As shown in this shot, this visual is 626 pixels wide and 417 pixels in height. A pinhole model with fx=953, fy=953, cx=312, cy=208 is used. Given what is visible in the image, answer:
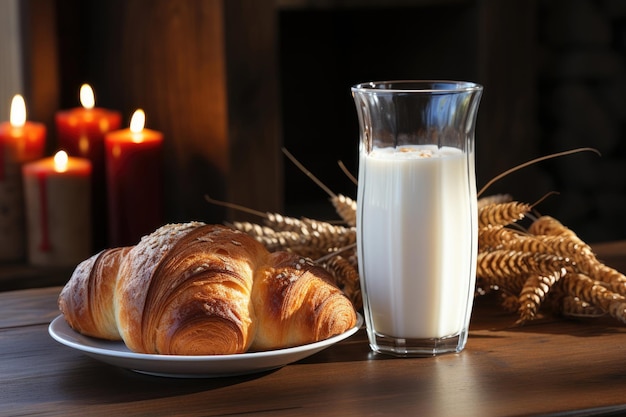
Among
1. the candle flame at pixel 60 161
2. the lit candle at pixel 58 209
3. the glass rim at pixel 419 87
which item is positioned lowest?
the lit candle at pixel 58 209

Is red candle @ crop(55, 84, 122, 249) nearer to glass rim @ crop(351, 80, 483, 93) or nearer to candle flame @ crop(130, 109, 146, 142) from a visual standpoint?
candle flame @ crop(130, 109, 146, 142)

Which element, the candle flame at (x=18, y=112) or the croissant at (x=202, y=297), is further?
the candle flame at (x=18, y=112)

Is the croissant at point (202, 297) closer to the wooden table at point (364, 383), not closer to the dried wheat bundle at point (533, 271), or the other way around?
the wooden table at point (364, 383)

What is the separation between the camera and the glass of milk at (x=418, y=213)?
2.59 feet

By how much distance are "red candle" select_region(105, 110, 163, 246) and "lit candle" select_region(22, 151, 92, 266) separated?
0.15 ft

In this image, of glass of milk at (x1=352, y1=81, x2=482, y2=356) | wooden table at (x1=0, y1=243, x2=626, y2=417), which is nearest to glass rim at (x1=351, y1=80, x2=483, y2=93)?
glass of milk at (x1=352, y1=81, x2=482, y2=356)

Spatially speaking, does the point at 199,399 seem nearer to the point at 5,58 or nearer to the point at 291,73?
the point at 5,58

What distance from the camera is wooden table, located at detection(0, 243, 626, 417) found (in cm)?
70

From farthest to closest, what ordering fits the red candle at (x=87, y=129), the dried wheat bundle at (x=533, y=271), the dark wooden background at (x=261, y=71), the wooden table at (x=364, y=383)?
the red candle at (x=87, y=129) → the dark wooden background at (x=261, y=71) → the dried wheat bundle at (x=533, y=271) → the wooden table at (x=364, y=383)

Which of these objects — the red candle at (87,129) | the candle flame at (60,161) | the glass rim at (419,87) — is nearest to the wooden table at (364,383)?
the glass rim at (419,87)

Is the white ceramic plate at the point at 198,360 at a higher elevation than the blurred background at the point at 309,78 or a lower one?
lower

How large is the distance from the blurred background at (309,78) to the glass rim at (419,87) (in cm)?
83

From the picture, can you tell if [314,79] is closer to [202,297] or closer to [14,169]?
[14,169]

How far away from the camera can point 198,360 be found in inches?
28.4
